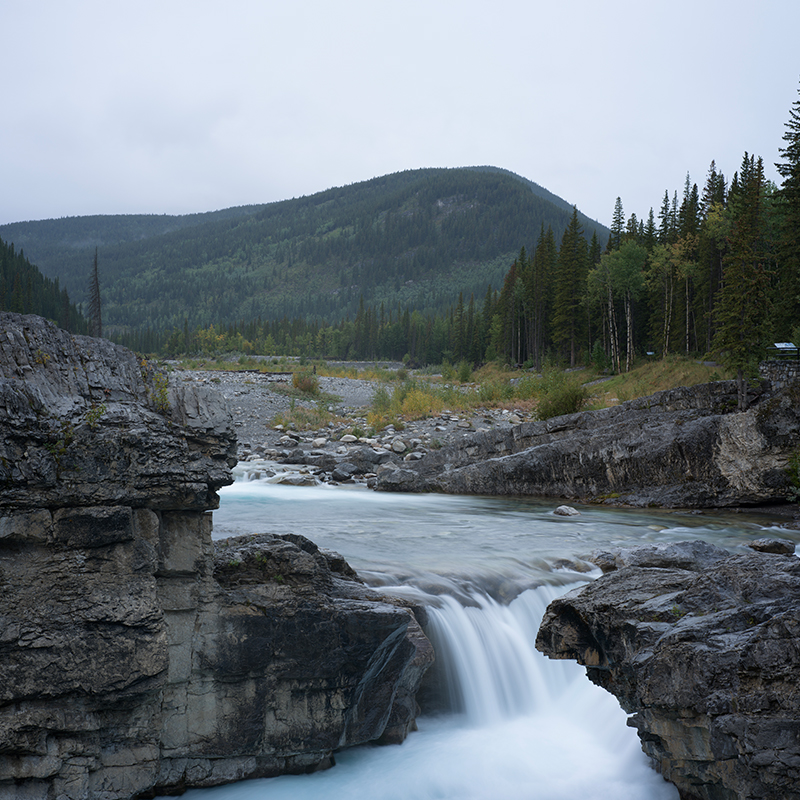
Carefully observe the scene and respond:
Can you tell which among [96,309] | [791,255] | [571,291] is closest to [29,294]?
[96,309]

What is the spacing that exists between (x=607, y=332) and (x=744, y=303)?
1544 inches

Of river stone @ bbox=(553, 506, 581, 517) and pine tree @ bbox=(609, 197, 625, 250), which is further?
pine tree @ bbox=(609, 197, 625, 250)

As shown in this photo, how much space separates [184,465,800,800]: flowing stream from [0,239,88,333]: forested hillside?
270ft

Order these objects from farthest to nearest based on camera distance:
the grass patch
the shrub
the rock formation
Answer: the shrub
the grass patch
the rock formation

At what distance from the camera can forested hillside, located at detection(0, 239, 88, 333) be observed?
80.8 metres

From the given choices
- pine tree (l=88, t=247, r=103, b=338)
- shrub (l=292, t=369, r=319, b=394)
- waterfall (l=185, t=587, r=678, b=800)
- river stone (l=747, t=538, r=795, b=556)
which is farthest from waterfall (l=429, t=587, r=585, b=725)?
shrub (l=292, t=369, r=319, b=394)

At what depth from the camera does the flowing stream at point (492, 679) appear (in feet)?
21.2

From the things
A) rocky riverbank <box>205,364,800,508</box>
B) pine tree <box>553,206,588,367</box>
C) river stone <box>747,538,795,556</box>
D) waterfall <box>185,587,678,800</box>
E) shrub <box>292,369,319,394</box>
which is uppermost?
pine tree <box>553,206,588,367</box>

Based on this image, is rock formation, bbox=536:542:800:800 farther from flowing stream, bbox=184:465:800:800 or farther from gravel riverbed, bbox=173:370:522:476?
gravel riverbed, bbox=173:370:522:476

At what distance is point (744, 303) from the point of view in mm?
18812

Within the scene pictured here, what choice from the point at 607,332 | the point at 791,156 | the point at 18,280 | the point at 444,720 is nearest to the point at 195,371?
the point at 18,280

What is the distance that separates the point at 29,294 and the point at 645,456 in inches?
3612

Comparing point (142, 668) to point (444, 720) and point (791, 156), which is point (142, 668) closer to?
point (444, 720)

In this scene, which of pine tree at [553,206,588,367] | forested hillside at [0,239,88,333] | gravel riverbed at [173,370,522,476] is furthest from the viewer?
forested hillside at [0,239,88,333]
